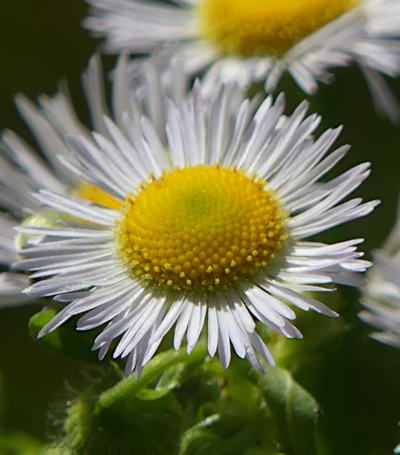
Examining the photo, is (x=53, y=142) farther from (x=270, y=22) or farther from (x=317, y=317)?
(x=317, y=317)

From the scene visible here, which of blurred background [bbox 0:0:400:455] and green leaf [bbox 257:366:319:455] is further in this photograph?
blurred background [bbox 0:0:400:455]

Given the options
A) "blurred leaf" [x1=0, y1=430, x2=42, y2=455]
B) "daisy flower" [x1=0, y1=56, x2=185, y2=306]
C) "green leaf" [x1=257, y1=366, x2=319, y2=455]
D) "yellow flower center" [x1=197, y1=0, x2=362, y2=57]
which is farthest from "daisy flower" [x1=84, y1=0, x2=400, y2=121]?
"blurred leaf" [x1=0, y1=430, x2=42, y2=455]

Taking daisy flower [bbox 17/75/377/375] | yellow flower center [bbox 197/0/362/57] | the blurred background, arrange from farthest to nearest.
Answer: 1. yellow flower center [bbox 197/0/362/57]
2. the blurred background
3. daisy flower [bbox 17/75/377/375]

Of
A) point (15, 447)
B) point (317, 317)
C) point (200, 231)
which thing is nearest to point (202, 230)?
point (200, 231)

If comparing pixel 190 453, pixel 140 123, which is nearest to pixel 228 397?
pixel 190 453

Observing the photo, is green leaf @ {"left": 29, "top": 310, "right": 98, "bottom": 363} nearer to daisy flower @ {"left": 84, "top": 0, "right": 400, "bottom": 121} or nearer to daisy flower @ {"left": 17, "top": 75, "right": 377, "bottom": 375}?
daisy flower @ {"left": 17, "top": 75, "right": 377, "bottom": 375}

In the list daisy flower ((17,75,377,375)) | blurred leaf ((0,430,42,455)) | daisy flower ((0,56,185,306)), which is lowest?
blurred leaf ((0,430,42,455))

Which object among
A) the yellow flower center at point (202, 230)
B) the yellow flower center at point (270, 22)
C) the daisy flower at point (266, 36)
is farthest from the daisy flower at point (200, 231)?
the yellow flower center at point (270, 22)
